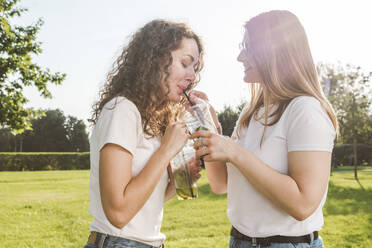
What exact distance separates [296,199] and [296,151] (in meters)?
0.25

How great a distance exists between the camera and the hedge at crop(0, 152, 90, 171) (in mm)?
35188

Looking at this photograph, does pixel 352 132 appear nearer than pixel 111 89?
No

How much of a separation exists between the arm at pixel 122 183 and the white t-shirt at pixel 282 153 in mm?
573

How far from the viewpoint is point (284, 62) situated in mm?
2082

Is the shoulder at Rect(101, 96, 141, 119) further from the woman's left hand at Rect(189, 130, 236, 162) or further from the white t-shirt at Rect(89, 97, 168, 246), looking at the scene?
the woman's left hand at Rect(189, 130, 236, 162)

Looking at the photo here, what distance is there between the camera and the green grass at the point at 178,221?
7.27 meters

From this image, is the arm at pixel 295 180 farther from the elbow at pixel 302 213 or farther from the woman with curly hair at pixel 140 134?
the woman with curly hair at pixel 140 134

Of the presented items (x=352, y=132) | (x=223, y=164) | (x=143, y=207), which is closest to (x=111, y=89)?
(x=143, y=207)

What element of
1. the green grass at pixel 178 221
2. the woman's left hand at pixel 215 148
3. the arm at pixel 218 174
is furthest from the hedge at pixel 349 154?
the woman's left hand at pixel 215 148

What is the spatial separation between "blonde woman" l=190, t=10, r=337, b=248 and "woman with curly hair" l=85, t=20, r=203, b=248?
298mm

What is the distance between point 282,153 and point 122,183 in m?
0.89

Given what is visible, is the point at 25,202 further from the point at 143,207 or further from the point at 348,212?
the point at 143,207

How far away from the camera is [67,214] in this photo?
10562mm

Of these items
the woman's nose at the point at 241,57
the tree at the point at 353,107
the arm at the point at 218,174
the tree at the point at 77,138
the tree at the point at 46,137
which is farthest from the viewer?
the tree at the point at 77,138
